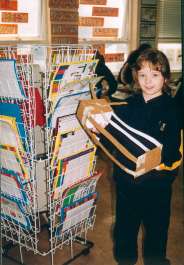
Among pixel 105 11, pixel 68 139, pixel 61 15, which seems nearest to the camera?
pixel 68 139

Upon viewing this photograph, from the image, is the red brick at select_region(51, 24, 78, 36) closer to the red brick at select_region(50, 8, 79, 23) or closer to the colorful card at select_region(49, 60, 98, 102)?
the red brick at select_region(50, 8, 79, 23)

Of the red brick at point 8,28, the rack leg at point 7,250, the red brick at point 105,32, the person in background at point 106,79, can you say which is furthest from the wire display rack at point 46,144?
the red brick at point 105,32

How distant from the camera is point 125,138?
1.45 metres

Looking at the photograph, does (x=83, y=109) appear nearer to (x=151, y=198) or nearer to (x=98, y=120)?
(x=98, y=120)

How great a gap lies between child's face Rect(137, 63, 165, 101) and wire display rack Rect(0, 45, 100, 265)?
287mm

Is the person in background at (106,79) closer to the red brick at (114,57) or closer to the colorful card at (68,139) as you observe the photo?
the red brick at (114,57)

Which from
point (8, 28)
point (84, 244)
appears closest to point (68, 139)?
point (84, 244)

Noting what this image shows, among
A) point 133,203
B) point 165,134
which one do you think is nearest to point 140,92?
point 165,134

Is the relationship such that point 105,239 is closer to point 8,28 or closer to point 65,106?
point 65,106

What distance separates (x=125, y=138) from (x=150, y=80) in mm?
295

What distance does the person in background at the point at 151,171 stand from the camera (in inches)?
59.4

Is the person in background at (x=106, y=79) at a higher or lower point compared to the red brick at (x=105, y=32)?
lower

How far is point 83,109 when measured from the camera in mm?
1394

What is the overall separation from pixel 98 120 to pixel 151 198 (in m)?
0.45
